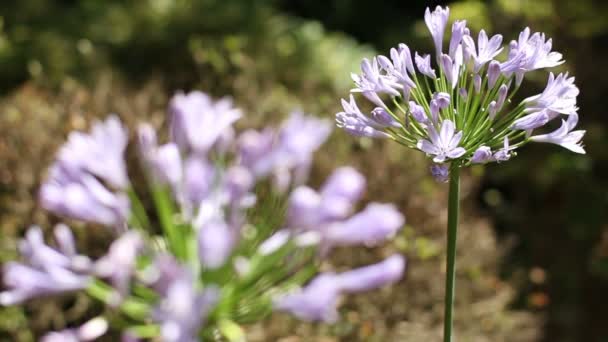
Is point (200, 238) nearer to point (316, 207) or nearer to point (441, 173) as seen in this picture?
point (316, 207)

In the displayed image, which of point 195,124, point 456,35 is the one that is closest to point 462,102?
point 456,35

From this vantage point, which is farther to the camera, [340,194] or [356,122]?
[356,122]

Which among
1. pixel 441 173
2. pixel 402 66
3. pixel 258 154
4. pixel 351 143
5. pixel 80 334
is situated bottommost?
pixel 80 334

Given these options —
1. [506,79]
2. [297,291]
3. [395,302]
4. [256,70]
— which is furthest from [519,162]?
[297,291]

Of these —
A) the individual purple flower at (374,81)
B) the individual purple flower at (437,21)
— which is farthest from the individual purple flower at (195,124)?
the individual purple flower at (437,21)

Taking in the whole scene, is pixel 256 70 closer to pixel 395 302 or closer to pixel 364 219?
pixel 395 302
